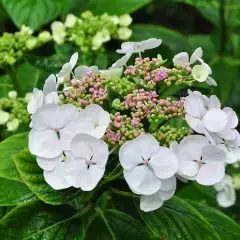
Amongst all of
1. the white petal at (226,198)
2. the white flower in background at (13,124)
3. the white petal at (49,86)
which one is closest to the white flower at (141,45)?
the white petal at (49,86)

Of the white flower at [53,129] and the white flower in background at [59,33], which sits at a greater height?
the white flower at [53,129]

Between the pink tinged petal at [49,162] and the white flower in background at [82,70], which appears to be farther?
the white flower in background at [82,70]

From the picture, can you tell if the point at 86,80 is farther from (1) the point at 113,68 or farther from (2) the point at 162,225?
(2) the point at 162,225

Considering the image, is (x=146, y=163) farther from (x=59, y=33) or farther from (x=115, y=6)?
(x=115, y=6)

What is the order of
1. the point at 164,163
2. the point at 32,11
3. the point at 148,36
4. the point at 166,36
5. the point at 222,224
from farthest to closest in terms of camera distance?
the point at 166,36, the point at 148,36, the point at 32,11, the point at 222,224, the point at 164,163

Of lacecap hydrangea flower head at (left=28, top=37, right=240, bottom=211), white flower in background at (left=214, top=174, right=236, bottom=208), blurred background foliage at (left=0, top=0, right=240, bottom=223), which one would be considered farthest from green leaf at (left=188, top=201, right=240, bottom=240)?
lacecap hydrangea flower head at (left=28, top=37, right=240, bottom=211)

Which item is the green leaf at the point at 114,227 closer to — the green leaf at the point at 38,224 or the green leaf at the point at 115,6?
the green leaf at the point at 38,224

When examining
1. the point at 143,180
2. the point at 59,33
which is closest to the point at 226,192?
the point at 59,33

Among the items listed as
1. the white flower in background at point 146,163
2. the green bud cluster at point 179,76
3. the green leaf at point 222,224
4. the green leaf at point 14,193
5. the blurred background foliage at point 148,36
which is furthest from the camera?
the blurred background foliage at point 148,36
